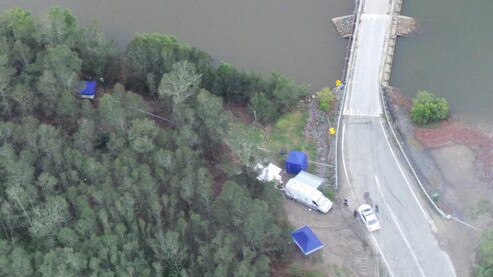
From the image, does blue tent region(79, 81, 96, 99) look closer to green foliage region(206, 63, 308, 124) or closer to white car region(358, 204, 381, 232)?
green foliage region(206, 63, 308, 124)

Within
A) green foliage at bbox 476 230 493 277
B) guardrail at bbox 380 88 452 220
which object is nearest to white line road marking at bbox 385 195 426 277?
guardrail at bbox 380 88 452 220

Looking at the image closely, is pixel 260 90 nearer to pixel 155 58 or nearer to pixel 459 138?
pixel 155 58

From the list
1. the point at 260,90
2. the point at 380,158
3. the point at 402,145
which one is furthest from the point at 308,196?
the point at 260,90

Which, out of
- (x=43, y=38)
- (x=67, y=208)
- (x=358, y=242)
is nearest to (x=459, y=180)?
(x=358, y=242)

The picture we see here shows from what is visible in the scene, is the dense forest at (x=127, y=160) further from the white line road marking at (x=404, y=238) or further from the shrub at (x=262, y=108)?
the white line road marking at (x=404, y=238)

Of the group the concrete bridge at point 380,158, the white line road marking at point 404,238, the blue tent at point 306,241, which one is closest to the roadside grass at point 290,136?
the concrete bridge at point 380,158
